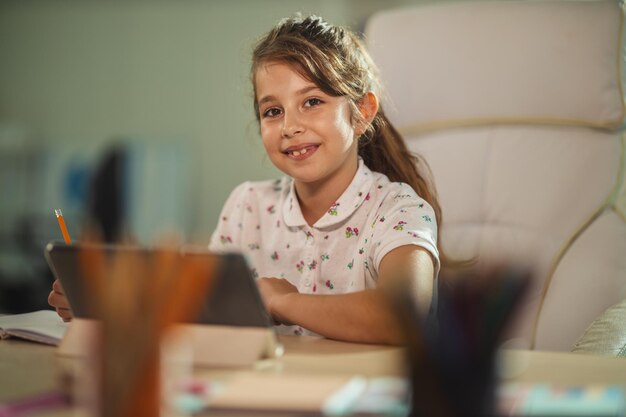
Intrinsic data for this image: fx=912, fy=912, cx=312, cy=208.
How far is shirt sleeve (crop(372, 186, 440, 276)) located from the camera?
4.58 ft

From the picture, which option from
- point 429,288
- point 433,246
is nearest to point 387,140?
point 433,246

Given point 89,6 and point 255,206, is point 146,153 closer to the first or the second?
point 89,6

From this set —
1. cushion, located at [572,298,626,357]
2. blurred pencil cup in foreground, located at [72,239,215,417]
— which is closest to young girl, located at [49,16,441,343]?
cushion, located at [572,298,626,357]

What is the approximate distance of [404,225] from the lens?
4.72ft

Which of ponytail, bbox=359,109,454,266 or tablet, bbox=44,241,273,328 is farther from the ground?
ponytail, bbox=359,109,454,266

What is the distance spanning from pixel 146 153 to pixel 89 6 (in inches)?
40.5

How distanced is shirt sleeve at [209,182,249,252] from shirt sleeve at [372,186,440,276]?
314 millimetres

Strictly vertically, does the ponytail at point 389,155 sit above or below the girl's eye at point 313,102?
below

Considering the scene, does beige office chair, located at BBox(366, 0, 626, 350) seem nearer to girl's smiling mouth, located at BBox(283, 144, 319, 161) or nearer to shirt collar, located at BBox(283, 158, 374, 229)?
shirt collar, located at BBox(283, 158, 374, 229)

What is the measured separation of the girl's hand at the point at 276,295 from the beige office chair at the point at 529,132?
54 centimetres

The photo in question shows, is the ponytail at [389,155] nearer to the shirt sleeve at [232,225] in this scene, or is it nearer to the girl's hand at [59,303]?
the shirt sleeve at [232,225]

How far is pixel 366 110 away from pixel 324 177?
152mm

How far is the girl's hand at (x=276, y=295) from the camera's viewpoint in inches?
50.3

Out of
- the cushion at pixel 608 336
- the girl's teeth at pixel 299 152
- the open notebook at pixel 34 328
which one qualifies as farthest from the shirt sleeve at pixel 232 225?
the cushion at pixel 608 336
